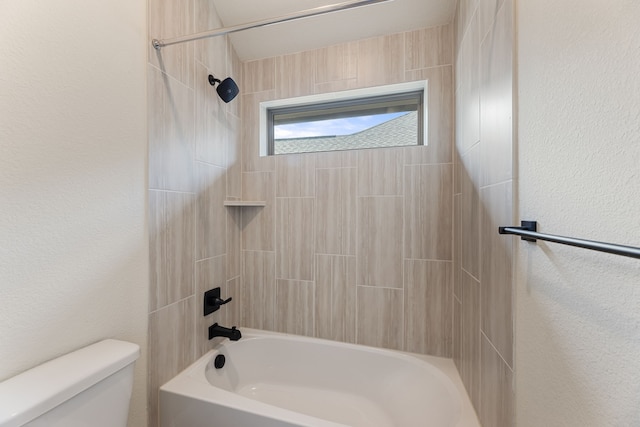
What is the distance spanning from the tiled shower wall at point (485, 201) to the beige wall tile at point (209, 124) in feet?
4.57

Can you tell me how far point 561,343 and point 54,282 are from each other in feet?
4.66

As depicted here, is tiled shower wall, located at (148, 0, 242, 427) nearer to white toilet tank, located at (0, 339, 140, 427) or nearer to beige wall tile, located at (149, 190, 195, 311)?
beige wall tile, located at (149, 190, 195, 311)

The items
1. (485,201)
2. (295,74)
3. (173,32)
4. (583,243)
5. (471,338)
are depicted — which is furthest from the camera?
(295,74)

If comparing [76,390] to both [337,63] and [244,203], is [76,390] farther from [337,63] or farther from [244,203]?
[337,63]

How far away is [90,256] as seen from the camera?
0.92 metres

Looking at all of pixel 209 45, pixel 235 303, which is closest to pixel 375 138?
pixel 209 45

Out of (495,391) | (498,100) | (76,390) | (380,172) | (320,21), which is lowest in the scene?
(495,391)

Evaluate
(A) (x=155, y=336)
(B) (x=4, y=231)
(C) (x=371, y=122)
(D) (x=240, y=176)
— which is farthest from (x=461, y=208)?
(B) (x=4, y=231)

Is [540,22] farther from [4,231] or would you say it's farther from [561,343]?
[4,231]

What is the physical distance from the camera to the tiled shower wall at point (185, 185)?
1.17 m

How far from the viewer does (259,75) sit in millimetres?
1835

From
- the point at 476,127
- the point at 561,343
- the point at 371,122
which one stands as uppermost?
the point at 371,122

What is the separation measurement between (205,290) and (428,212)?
→ 1.41m

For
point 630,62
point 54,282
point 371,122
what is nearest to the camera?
point 630,62
